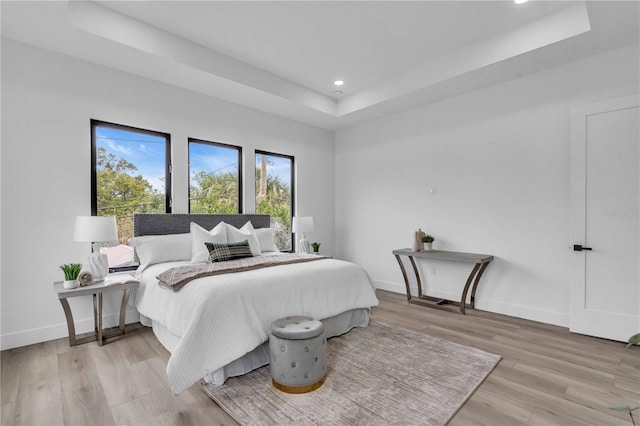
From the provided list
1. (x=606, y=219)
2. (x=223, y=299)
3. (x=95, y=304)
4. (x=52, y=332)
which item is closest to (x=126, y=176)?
(x=95, y=304)

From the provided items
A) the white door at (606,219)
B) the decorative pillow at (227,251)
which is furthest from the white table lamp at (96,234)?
the white door at (606,219)

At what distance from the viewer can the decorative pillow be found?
3.56 metres

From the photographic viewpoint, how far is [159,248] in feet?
11.9

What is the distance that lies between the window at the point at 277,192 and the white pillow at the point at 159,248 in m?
1.53

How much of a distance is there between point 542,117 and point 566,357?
2541mm

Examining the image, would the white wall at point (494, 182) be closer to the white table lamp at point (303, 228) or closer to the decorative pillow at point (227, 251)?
the white table lamp at point (303, 228)

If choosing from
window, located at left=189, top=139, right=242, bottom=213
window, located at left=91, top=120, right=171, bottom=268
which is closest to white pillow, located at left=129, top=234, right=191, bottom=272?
window, located at left=91, top=120, right=171, bottom=268

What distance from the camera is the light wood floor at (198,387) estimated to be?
202 centimetres

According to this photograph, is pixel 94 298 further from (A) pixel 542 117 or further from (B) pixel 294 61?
(A) pixel 542 117

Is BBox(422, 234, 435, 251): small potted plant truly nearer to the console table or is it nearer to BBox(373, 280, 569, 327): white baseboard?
the console table

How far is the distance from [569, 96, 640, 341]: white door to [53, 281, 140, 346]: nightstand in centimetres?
451

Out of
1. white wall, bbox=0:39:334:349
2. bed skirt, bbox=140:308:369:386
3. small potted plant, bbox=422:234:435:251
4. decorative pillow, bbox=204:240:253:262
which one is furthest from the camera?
small potted plant, bbox=422:234:435:251

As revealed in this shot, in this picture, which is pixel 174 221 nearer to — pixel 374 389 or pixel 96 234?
pixel 96 234

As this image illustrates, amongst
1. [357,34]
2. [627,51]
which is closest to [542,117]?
[627,51]
